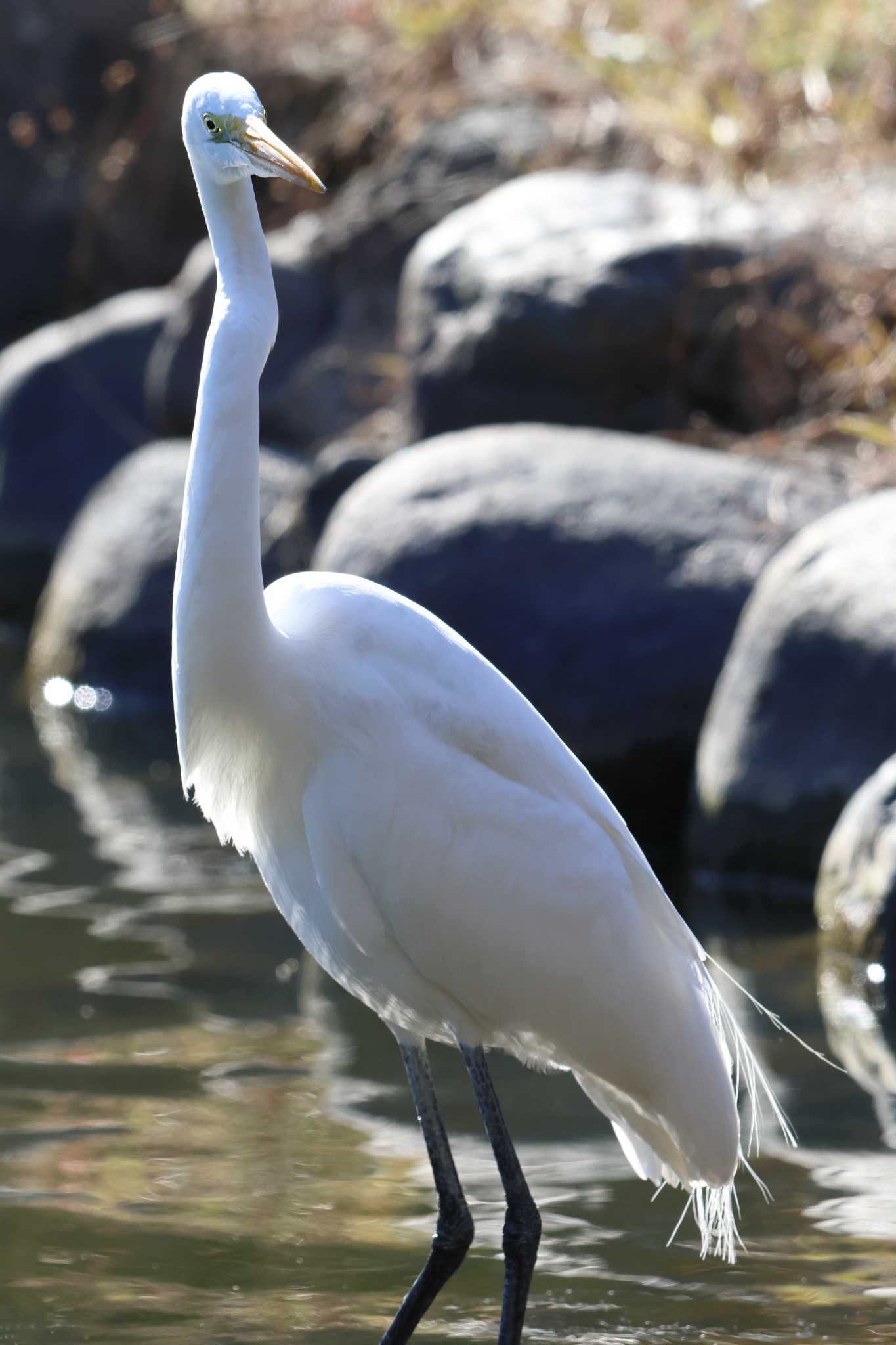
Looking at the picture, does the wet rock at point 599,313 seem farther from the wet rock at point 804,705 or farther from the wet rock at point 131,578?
the wet rock at point 804,705

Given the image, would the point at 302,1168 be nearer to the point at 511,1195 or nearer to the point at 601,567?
the point at 511,1195

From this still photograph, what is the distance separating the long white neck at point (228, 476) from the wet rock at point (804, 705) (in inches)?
116

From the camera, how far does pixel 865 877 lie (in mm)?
4977

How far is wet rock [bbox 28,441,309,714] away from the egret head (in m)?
5.30

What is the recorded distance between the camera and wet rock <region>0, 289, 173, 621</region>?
10070 mm

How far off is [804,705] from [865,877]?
781 mm

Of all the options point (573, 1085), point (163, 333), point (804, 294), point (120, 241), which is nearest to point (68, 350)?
point (163, 333)

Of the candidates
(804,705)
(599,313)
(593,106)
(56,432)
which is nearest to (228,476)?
(804,705)

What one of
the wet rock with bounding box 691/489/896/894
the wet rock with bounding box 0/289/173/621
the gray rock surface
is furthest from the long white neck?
the wet rock with bounding box 0/289/173/621

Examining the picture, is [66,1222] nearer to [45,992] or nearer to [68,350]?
[45,992]

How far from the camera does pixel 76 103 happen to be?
13273 mm

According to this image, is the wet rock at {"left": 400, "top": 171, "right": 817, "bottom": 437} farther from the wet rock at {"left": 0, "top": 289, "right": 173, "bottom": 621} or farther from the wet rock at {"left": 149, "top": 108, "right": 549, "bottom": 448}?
the wet rock at {"left": 0, "top": 289, "right": 173, "bottom": 621}

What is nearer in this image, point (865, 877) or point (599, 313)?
point (865, 877)

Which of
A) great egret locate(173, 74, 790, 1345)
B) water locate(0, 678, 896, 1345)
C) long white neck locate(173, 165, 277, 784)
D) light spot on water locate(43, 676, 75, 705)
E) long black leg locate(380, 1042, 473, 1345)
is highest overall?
long white neck locate(173, 165, 277, 784)
